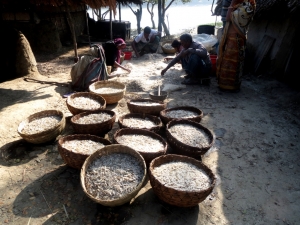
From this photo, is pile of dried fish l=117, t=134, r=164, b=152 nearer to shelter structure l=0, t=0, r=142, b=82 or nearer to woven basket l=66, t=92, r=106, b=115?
woven basket l=66, t=92, r=106, b=115

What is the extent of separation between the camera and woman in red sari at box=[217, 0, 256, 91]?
468cm

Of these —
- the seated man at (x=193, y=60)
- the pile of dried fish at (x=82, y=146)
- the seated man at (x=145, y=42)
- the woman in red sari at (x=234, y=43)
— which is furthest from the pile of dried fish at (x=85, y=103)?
the seated man at (x=145, y=42)

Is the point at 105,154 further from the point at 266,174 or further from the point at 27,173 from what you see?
the point at 266,174

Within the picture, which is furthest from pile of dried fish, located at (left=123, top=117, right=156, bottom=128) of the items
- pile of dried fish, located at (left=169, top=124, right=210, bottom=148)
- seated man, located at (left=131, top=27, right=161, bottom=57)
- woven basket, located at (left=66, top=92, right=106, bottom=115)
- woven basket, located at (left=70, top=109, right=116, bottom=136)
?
seated man, located at (left=131, top=27, right=161, bottom=57)

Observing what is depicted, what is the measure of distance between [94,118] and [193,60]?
10.2 feet

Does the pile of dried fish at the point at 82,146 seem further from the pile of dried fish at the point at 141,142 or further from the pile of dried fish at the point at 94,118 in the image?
the pile of dried fish at the point at 94,118

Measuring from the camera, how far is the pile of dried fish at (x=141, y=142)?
9.84 feet

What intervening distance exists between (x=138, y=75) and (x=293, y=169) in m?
4.36

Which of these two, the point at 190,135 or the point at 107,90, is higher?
the point at 107,90

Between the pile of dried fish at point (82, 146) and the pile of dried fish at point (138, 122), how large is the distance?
0.63 meters

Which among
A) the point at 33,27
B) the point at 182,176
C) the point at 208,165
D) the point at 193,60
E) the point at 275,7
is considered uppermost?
the point at 275,7

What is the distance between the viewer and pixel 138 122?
3.65m

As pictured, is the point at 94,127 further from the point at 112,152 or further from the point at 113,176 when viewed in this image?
the point at 113,176

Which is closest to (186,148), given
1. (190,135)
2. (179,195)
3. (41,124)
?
(190,135)
